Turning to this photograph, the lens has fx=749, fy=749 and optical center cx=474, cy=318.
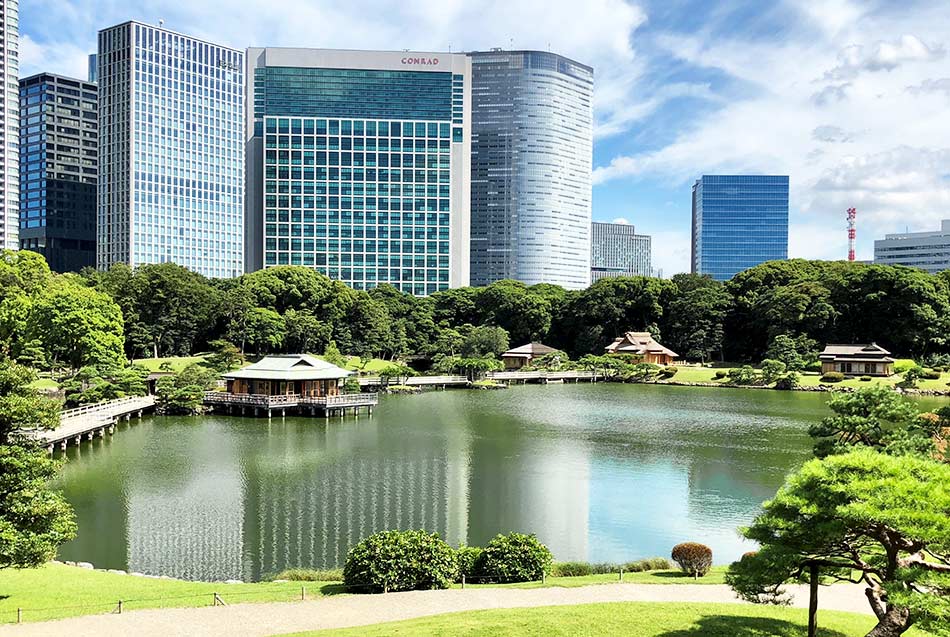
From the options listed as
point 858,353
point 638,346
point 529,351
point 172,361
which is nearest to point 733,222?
point 638,346

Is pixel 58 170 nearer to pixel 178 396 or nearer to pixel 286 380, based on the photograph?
pixel 178 396

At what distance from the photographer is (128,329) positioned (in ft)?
188

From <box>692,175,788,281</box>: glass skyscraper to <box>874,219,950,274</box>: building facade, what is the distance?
22.8 m

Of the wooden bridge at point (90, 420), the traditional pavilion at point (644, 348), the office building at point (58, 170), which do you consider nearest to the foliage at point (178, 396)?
the wooden bridge at point (90, 420)

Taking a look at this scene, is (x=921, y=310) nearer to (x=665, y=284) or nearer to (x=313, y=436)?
→ (x=665, y=284)

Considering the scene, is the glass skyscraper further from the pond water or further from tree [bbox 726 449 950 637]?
tree [bbox 726 449 950 637]

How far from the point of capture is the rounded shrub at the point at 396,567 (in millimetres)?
13961

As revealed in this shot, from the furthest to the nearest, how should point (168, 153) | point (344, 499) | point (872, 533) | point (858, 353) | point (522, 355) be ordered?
point (168, 153)
point (522, 355)
point (858, 353)
point (344, 499)
point (872, 533)

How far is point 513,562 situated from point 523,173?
5333 inches

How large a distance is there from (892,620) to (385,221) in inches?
3912

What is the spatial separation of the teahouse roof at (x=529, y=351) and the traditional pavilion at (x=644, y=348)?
615 cm

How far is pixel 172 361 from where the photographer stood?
5712 centimetres

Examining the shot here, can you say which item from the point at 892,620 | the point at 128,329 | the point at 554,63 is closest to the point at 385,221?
the point at 128,329

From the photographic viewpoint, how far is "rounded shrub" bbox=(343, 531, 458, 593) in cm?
1396
